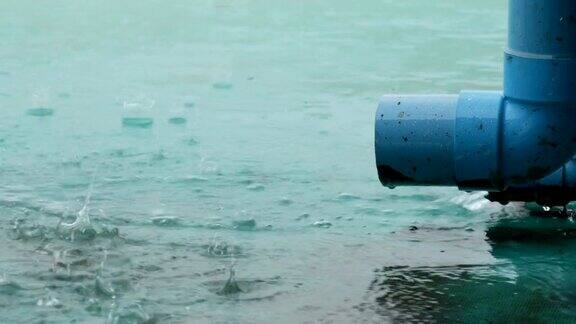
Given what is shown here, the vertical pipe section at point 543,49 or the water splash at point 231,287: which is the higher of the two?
the vertical pipe section at point 543,49

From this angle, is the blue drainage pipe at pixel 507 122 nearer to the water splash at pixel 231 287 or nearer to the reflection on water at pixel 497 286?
the reflection on water at pixel 497 286

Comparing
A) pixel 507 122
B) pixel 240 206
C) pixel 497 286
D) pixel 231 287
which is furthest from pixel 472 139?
pixel 240 206

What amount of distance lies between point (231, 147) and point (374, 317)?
201cm

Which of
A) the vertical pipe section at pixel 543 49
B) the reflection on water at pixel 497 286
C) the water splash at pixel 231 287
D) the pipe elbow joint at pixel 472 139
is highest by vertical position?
the vertical pipe section at pixel 543 49

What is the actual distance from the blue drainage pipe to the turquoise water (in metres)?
0.32

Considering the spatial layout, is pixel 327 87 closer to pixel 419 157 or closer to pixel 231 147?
pixel 231 147

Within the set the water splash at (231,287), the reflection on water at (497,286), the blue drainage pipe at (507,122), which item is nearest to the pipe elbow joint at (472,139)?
the blue drainage pipe at (507,122)

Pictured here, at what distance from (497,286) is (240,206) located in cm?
114

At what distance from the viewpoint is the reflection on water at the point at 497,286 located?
288cm

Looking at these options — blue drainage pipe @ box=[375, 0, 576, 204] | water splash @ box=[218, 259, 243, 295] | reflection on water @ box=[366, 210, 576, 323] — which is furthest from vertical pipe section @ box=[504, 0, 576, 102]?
water splash @ box=[218, 259, 243, 295]

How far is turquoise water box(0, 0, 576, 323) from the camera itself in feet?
9.79

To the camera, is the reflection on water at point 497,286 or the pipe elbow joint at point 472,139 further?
the pipe elbow joint at point 472,139

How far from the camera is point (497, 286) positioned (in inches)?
122

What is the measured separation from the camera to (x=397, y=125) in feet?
10.5
